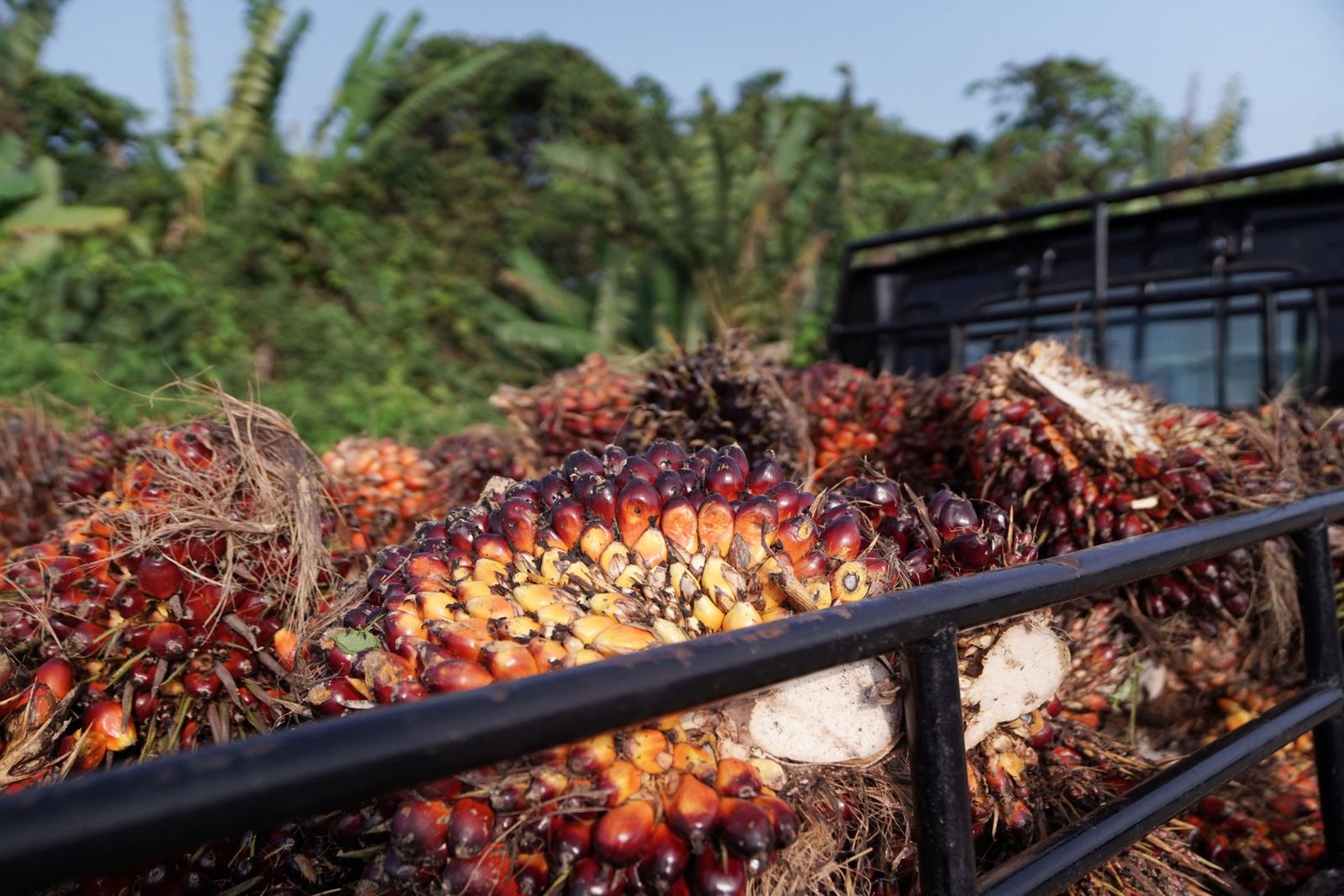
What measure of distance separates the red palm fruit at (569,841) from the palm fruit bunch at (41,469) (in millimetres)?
1466

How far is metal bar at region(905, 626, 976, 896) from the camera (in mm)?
863

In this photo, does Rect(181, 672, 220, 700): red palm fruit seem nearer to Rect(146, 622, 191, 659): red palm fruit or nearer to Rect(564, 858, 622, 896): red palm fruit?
Rect(146, 622, 191, 659): red palm fruit

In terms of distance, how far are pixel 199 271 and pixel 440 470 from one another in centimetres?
1202

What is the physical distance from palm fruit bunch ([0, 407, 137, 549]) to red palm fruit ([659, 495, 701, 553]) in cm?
135

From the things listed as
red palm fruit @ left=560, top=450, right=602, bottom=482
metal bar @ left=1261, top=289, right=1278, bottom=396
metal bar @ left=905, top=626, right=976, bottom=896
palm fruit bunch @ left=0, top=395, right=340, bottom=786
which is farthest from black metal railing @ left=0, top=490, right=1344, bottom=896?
metal bar @ left=1261, top=289, right=1278, bottom=396

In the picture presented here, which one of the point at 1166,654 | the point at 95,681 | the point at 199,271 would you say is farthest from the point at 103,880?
the point at 199,271

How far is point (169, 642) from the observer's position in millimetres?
1228

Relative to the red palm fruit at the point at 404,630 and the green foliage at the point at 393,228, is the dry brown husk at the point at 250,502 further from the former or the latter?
the green foliage at the point at 393,228

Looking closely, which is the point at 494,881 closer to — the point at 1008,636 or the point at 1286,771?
the point at 1008,636

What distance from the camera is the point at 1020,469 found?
5.62ft

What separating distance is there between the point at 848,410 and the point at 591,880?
1722 millimetres

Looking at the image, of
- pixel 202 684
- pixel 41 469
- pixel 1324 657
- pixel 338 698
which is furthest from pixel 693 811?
pixel 41 469

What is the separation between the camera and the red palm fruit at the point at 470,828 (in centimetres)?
81

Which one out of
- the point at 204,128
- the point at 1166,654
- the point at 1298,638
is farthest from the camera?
the point at 204,128
